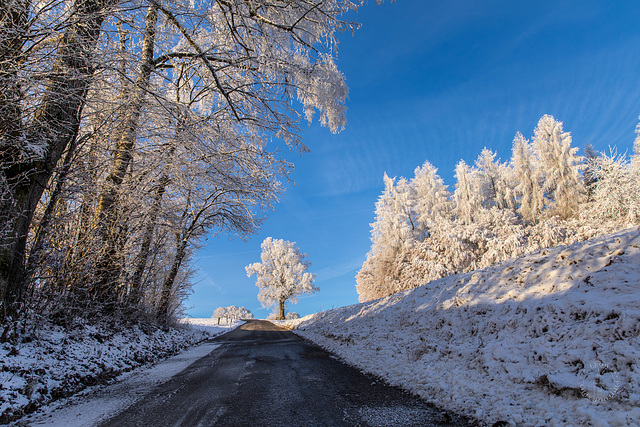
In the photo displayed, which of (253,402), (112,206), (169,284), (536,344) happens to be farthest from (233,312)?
(536,344)

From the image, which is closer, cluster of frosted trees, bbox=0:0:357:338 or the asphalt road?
the asphalt road

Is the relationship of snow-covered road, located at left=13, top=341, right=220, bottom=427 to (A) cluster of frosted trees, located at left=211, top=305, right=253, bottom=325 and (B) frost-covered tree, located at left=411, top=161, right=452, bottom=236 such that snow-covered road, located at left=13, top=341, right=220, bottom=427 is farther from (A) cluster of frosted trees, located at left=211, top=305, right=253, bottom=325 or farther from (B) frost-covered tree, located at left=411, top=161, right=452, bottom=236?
(A) cluster of frosted trees, located at left=211, top=305, right=253, bottom=325

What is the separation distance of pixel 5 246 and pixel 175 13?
4492mm

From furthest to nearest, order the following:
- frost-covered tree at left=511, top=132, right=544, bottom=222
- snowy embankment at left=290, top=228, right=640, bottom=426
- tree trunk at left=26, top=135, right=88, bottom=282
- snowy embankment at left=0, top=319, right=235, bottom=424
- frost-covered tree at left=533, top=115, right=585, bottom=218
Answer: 1. frost-covered tree at left=511, top=132, right=544, bottom=222
2. frost-covered tree at left=533, top=115, right=585, bottom=218
3. tree trunk at left=26, top=135, right=88, bottom=282
4. snowy embankment at left=0, top=319, right=235, bottom=424
5. snowy embankment at left=290, top=228, right=640, bottom=426

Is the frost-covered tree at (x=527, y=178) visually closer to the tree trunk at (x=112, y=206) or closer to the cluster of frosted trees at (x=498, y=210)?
the cluster of frosted trees at (x=498, y=210)

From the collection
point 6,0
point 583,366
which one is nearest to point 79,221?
point 6,0

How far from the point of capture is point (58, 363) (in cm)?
403

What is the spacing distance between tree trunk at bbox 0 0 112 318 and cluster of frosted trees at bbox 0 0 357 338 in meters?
0.02

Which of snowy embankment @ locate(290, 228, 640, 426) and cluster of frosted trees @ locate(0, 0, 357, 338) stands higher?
cluster of frosted trees @ locate(0, 0, 357, 338)

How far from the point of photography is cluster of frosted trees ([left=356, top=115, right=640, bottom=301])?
60.9ft

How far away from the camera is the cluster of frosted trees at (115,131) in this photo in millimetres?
3766

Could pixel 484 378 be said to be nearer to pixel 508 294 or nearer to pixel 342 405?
pixel 342 405

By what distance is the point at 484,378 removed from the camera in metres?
3.44

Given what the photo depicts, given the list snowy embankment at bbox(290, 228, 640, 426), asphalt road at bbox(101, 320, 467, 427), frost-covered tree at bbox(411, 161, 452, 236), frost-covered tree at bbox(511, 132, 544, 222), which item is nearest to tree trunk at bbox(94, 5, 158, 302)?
asphalt road at bbox(101, 320, 467, 427)
